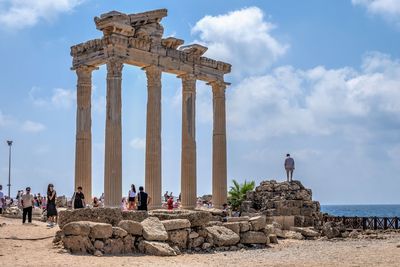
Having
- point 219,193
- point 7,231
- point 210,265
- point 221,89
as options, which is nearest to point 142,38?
point 221,89

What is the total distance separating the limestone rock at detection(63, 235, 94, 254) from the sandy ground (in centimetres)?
34

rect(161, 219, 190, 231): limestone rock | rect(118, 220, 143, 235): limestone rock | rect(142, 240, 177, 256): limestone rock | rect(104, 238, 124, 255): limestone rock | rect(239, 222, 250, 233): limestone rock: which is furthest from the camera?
rect(239, 222, 250, 233): limestone rock

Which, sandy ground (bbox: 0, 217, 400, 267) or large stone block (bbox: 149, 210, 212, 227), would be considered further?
large stone block (bbox: 149, 210, 212, 227)

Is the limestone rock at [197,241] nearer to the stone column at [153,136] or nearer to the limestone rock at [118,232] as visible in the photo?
the limestone rock at [118,232]

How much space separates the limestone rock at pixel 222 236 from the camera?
22.7 metres

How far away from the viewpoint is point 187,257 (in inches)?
784

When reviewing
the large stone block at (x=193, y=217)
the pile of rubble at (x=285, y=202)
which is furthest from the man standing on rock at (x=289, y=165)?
the large stone block at (x=193, y=217)

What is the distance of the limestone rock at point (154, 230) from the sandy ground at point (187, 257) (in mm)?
960

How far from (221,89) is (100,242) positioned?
20.0 m

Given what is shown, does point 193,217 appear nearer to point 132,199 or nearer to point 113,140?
point 132,199

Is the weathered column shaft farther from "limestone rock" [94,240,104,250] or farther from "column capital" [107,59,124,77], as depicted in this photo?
"limestone rock" [94,240,104,250]

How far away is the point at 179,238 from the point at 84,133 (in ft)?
40.4

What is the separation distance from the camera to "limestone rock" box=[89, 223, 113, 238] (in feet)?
61.6

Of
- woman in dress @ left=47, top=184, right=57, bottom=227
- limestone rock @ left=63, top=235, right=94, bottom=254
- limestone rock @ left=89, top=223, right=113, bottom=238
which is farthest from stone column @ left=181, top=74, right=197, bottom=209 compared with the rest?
limestone rock @ left=63, top=235, right=94, bottom=254
